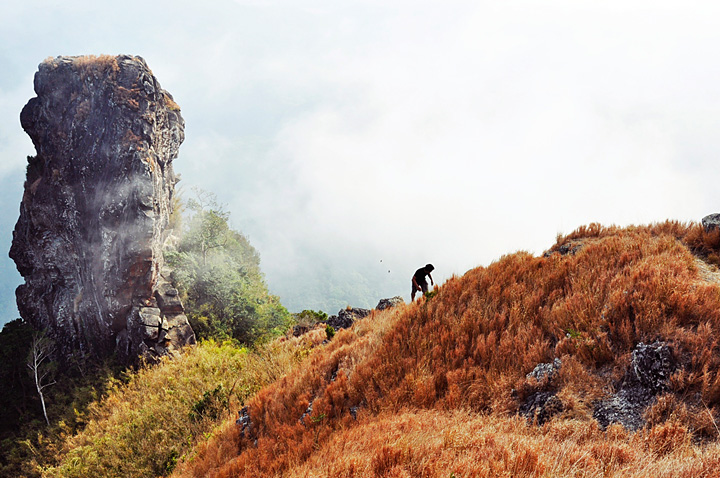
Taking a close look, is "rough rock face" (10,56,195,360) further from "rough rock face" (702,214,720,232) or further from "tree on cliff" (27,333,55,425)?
"rough rock face" (702,214,720,232)

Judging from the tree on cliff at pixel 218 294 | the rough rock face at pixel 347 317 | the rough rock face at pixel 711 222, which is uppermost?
the tree on cliff at pixel 218 294

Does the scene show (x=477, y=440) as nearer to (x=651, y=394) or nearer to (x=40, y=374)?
(x=651, y=394)

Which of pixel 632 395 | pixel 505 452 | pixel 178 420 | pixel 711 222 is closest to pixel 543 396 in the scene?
pixel 632 395

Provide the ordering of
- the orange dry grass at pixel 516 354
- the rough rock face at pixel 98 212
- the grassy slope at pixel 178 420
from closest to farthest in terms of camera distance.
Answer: the orange dry grass at pixel 516 354 < the grassy slope at pixel 178 420 < the rough rock face at pixel 98 212

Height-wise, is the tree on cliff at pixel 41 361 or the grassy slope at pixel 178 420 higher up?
the tree on cliff at pixel 41 361

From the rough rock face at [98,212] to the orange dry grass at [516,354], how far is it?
21.3m

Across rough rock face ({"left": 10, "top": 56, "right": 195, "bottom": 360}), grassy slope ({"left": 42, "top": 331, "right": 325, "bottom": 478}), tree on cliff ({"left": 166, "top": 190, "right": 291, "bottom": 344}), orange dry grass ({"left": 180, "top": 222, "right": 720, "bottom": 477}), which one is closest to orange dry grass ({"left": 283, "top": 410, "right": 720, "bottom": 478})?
orange dry grass ({"left": 180, "top": 222, "right": 720, "bottom": 477})

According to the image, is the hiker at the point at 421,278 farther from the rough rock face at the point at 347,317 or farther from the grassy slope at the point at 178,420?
the rough rock face at the point at 347,317

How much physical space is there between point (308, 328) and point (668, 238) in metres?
18.5

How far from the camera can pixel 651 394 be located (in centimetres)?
381

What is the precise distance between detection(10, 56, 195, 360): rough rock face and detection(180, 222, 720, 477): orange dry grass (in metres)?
21.3

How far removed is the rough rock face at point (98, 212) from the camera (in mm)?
23203

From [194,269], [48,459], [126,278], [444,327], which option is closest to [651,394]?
[444,327]

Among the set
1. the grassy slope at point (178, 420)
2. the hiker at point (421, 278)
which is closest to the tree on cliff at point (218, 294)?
the grassy slope at point (178, 420)
